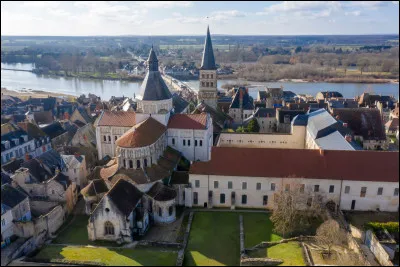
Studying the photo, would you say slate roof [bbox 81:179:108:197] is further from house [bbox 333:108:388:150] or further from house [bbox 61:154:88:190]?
house [bbox 333:108:388:150]

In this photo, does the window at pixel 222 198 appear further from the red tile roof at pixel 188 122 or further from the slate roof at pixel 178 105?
the slate roof at pixel 178 105

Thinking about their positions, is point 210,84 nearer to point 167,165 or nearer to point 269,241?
point 167,165

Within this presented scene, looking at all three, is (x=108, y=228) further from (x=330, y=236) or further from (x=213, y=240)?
(x=330, y=236)

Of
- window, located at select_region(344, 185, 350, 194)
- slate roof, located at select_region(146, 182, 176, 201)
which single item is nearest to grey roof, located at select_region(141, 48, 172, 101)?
slate roof, located at select_region(146, 182, 176, 201)

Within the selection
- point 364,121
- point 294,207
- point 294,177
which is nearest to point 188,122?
point 294,177

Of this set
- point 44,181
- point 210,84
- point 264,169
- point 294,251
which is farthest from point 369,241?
point 210,84
